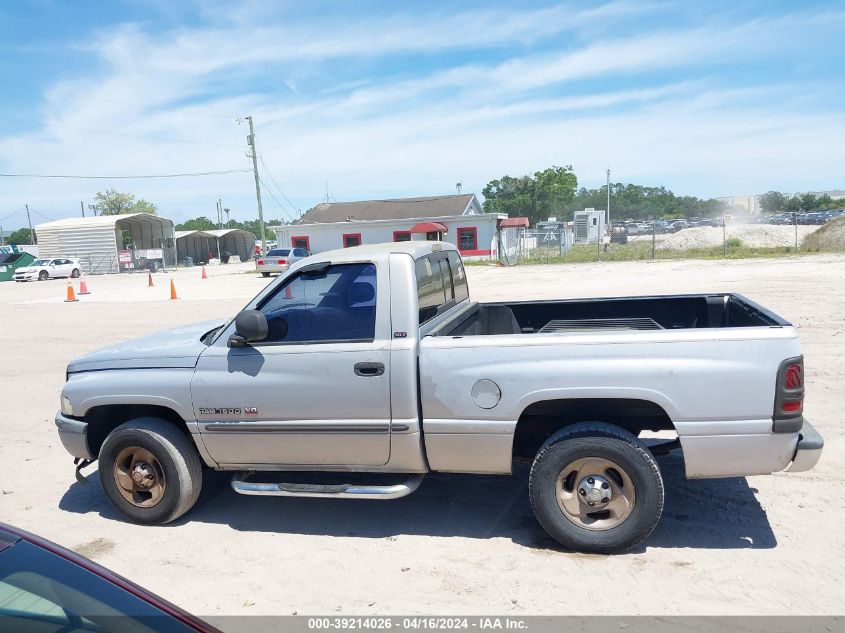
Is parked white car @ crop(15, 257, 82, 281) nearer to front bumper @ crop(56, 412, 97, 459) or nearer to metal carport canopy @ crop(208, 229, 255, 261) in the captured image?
metal carport canopy @ crop(208, 229, 255, 261)

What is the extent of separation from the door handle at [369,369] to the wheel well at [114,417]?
140 centimetres

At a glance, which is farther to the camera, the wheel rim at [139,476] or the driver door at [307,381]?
the wheel rim at [139,476]

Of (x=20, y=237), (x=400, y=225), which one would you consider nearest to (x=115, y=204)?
(x=20, y=237)

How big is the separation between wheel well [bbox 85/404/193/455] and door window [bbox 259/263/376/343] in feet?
3.15

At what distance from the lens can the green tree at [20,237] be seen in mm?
103650

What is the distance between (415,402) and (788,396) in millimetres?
2118

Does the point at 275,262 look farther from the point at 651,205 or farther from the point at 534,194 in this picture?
the point at 651,205

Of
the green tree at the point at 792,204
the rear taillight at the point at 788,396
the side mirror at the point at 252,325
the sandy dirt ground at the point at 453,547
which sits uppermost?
the green tree at the point at 792,204

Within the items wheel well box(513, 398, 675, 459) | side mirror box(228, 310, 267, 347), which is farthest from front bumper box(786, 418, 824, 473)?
side mirror box(228, 310, 267, 347)

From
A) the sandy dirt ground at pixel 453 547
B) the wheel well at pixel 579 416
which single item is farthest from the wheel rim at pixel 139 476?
the wheel well at pixel 579 416

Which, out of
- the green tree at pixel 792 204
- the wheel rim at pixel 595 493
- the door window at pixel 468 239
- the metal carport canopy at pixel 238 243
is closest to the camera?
the wheel rim at pixel 595 493

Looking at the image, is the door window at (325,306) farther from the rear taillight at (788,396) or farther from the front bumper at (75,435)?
the rear taillight at (788,396)

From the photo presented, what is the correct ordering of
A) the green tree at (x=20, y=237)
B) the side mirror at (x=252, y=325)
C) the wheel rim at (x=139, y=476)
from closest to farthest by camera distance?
the side mirror at (x=252, y=325) < the wheel rim at (x=139, y=476) < the green tree at (x=20, y=237)

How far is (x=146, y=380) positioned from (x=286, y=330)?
3.38ft
